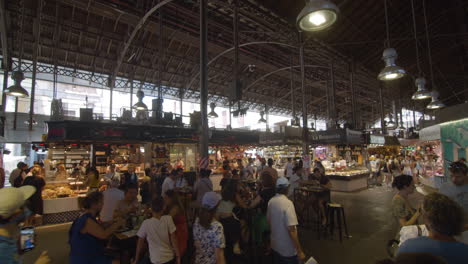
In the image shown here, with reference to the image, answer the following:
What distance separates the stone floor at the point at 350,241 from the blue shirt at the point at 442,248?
9.82 feet

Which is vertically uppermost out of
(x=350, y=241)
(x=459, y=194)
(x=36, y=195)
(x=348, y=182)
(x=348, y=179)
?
(x=459, y=194)

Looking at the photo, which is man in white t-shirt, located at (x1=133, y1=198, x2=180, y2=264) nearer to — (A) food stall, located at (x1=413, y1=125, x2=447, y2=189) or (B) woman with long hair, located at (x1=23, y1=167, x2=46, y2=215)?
(B) woman with long hair, located at (x1=23, y1=167, x2=46, y2=215)

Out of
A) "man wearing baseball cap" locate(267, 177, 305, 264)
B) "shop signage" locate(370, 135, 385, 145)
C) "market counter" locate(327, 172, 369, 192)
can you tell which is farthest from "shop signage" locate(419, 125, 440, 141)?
"man wearing baseball cap" locate(267, 177, 305, 264)

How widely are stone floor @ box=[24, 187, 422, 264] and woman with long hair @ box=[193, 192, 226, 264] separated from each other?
262 centimetres

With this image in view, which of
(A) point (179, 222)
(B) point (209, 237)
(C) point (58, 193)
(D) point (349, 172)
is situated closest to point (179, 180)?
(A) point (179, 222)

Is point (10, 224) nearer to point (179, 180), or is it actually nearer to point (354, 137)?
point (179, 180)

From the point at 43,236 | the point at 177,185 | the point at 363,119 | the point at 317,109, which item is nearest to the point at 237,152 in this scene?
the point at 177,185

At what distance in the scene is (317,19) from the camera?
316 centimetres

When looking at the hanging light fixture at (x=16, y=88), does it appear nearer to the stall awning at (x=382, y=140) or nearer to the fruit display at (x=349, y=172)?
the fruit display at (x=349, y=172)

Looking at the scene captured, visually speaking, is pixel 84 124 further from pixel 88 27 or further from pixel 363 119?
pixel 363 119

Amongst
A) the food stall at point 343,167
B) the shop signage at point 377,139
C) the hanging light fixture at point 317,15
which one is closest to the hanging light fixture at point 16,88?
the hanging light fixture at point 317,15

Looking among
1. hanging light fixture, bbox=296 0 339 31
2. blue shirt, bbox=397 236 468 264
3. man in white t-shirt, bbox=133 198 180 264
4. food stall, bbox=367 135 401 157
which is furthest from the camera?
food stall, bbox=367 135 401 157

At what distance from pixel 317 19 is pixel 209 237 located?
316 centimetres

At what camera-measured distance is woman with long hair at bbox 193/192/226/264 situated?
7.87ft
